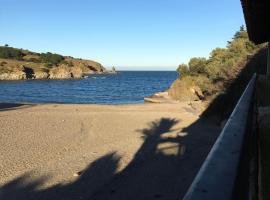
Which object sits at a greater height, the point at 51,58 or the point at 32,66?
the point at 51,58

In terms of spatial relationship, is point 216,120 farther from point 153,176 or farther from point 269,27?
point 269,27

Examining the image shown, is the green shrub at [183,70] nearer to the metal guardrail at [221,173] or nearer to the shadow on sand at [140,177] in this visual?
the shadow on sand at [140,177]

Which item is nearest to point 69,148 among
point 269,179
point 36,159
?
point 36,159

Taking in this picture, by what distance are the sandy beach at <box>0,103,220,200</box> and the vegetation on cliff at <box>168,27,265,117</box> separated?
5.50ft

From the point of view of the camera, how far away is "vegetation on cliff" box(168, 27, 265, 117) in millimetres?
16875

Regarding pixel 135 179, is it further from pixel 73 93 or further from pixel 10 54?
pixel 10 54

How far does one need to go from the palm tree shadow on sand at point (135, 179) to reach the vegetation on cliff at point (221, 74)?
16.1 ft

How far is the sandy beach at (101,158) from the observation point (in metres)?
8.69

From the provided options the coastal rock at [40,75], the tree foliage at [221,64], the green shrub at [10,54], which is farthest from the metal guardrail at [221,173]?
the green shrub at [10,54]

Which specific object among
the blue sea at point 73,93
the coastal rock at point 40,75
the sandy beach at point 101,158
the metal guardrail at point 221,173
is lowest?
the blue sea at point 73,93

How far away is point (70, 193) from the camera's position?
8.54 meters

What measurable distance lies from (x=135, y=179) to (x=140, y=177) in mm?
196

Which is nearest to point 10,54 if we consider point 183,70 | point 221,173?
point 183,70

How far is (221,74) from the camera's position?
22.2 meters
